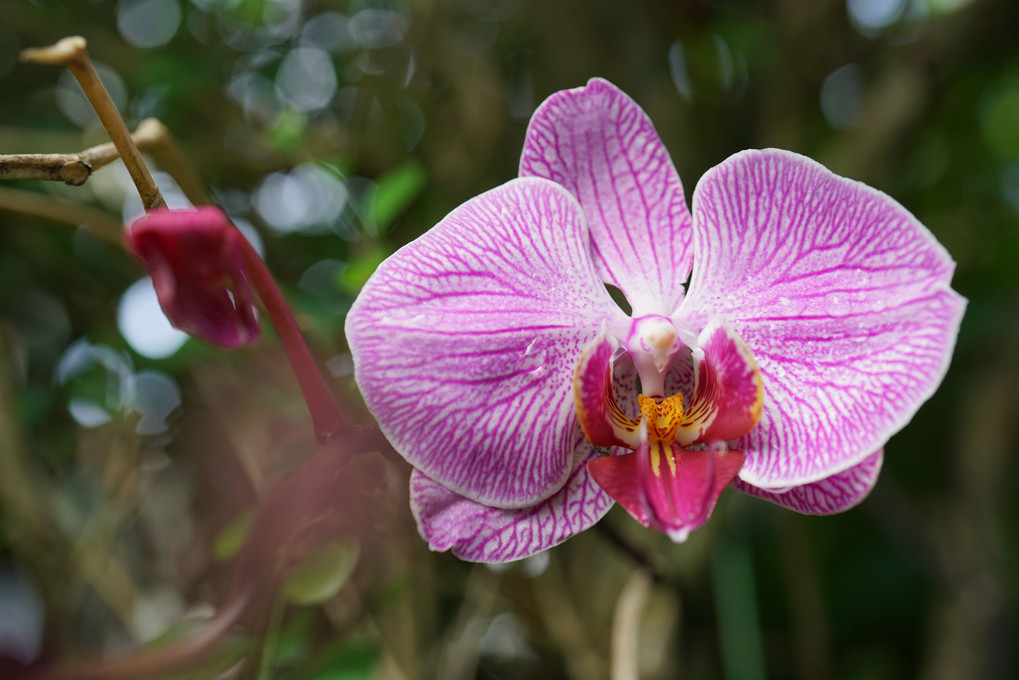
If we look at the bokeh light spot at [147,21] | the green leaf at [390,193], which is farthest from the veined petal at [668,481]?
the bokeh light spot at [147,21]

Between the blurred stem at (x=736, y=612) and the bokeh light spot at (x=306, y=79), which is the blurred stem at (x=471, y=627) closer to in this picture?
the blurred stem at (x=736, y=612)

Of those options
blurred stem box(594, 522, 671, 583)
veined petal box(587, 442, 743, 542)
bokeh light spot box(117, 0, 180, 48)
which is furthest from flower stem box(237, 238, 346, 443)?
bokeh light spot box(117, 0, 180, 48)

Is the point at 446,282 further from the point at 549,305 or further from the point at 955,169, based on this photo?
the point at 955,169

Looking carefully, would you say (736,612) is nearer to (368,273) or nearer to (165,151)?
(368,273)

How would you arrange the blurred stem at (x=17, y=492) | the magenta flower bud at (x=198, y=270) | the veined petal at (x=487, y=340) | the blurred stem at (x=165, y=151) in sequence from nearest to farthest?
the magenta flower bud at (x=198, y=270) < the veined petal at (x=487, y=340) < the blurred stem at (x=165, y=151) < the blurred stem at (x=17, y=492)

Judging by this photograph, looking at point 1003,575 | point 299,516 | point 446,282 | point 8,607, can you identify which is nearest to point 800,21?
point 1003,575

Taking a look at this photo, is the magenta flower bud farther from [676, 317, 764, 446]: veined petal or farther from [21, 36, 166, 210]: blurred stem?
[676, 317, 764, 446]: veined petal
